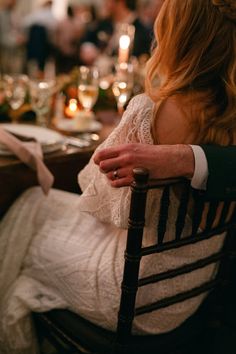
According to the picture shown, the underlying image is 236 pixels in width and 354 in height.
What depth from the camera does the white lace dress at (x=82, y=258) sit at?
1161 mm

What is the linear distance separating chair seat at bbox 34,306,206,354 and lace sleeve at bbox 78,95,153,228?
284 millimetres

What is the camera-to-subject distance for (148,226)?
1168 millimetres

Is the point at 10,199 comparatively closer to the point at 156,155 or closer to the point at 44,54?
the point at 156,155

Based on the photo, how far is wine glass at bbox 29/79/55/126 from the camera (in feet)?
6.11

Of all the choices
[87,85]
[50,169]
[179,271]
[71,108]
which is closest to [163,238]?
[179,271]

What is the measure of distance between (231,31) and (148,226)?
1.65 feet

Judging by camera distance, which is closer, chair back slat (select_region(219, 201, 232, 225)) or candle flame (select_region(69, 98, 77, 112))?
chair back slat (select_region(219, 201, 232, 225))

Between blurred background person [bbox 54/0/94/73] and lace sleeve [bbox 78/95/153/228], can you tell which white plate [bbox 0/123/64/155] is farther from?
blurred background person [bbox 54/0/94/73]

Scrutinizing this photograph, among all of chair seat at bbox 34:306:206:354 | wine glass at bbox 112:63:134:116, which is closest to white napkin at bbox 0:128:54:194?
chair seat at bbox 34:306:206:354

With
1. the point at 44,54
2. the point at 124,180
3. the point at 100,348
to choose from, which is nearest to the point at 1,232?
the point at 100,348

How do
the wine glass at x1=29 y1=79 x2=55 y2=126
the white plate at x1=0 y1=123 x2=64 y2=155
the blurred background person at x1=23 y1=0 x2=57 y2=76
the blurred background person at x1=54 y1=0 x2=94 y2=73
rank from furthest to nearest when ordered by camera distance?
the blurred background person at x1=54 y1=0 x2=94 y2=73 → the blurred background person at x1=23 y1=0 x2=57 y2=76 → the wine glass at x1=29 y1=79 x2=55 y2=126 → the white plate at x1=0 y1=123 x2=64 y2=155

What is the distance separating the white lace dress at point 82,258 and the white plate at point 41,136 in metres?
0.18

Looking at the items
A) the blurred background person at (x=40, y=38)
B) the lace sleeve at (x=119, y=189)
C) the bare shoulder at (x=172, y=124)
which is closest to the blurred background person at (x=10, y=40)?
the blurred background person at (x=40, y=38)

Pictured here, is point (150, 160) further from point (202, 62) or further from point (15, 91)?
point (15, 91)
